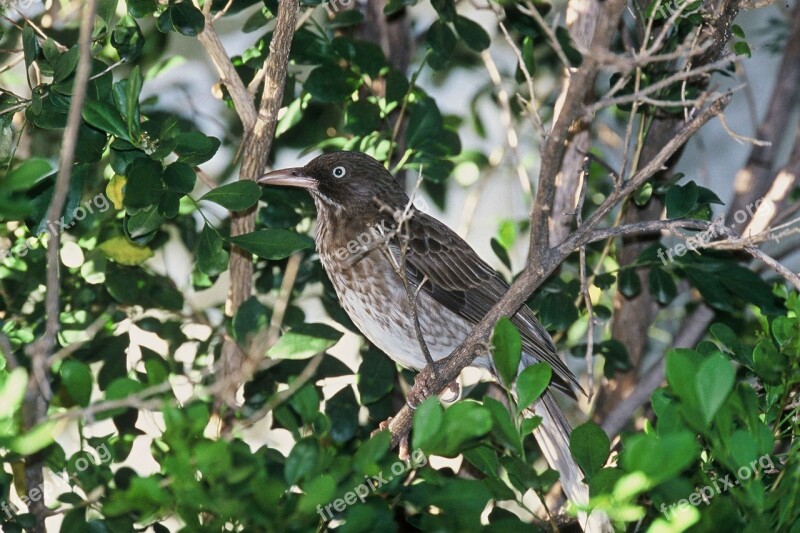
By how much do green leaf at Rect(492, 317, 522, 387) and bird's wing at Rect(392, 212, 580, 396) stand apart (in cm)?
175

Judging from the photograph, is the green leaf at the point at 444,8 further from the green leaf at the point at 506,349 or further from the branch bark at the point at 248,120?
the green leaf at the point at 506,349

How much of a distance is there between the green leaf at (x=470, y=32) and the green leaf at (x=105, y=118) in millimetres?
1506

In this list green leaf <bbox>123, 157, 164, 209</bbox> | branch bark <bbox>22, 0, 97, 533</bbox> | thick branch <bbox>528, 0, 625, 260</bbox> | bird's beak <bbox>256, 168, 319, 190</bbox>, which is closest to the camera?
branch bark <bbox>22, 0, 97, 533</bbox>

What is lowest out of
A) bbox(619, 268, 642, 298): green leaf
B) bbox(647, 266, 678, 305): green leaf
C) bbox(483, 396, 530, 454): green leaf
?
bbox(619, 268, 642, 298): green leaf

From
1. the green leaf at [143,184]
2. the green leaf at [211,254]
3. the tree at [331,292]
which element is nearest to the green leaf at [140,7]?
the tree at [331,292]

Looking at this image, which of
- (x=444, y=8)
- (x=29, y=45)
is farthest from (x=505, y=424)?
(x=444, y=8)

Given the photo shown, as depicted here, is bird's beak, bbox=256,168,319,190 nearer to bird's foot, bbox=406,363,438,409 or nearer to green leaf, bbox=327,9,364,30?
green leaf, bbox=327,9,364,30

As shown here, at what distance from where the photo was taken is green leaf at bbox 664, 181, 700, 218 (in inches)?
124

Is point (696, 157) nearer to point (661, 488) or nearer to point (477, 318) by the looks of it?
point (477, 318)

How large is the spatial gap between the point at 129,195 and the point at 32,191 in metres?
0.48

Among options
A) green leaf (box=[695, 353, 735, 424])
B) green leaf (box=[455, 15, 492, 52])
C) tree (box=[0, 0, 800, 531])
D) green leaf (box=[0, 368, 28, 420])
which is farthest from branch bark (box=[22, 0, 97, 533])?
green leaf (box=[455, 15, 492, 52])

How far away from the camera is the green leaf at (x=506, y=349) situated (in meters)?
2.19

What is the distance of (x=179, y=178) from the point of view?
2760mm

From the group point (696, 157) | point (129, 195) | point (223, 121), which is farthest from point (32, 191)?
point (696, 157)
